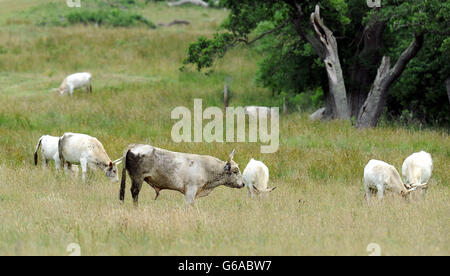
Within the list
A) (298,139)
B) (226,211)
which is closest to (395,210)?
(226,211)

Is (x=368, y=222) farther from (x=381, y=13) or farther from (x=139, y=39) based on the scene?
(x=139, y=39)

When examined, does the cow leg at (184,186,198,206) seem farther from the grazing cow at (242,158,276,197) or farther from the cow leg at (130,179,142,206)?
the grazing cow at (242,158,276,197)

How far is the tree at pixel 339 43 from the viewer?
74.6ft

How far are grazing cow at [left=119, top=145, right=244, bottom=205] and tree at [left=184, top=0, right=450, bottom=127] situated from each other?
12.5 m

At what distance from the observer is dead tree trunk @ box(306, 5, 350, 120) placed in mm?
24953

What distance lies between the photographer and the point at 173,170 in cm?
1140

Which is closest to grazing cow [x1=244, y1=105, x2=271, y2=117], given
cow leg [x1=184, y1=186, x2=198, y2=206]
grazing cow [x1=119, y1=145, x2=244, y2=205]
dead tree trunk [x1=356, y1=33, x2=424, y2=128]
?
dead tree trunk [x1=356, y1=33, x2=424, y2=128]

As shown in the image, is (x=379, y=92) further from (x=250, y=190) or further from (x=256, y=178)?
(x=250, y=190)

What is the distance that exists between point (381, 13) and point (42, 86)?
17.9 metres

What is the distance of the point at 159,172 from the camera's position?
11383 mm

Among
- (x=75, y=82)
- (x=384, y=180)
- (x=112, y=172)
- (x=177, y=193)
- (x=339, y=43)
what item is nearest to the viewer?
(x=384, y=180)

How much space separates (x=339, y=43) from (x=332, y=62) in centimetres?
335

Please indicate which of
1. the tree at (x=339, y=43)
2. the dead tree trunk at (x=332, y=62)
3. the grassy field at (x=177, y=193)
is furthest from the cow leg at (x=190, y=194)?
the dead tree trunk at (x=332, y=62)

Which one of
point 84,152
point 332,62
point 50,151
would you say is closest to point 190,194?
point 84,152
